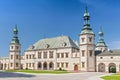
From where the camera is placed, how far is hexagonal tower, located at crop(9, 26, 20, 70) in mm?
86312

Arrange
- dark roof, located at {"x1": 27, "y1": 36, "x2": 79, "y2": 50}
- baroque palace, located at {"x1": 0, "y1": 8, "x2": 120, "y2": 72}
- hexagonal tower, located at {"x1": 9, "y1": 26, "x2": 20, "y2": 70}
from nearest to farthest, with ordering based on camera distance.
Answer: baroque palace, located at {"x1": 0, "y1": 8, "x2": 120, "y2": 72}, dark roof, located at {"x1": 27, "y1": 36, "x2": 79, "y2": 50}, hexagonal tower, located at {"x1": 9, "y1": 26, "x2": 20, "y2": 70}

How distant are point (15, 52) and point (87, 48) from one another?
32.7 m

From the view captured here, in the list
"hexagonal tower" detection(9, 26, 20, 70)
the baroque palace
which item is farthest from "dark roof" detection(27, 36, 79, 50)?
"hexagonal tower" detection(9, 26, 20, 70)

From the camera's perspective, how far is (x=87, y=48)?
65.1 meters

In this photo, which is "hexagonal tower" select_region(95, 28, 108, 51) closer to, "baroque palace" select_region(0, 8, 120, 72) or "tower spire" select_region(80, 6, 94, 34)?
"baroque palace" select_region(0, 8, 120, 72)

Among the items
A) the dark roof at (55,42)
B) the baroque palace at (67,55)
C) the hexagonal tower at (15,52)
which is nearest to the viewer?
the baroque palace at (67,55)

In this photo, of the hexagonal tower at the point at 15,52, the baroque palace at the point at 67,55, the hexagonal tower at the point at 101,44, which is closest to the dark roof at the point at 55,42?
the baroque palace at the point at 67,55

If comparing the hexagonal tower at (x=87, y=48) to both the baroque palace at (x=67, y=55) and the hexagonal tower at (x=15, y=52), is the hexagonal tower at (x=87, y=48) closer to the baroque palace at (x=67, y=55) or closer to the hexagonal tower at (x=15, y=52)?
the baroque palace at (x=67, y=55)

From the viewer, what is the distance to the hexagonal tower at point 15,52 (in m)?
86.3

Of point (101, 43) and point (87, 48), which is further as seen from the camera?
point (101, 43)

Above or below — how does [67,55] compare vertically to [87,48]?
below

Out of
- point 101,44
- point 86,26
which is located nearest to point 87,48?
point 86,26

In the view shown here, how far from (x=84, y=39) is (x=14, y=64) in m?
33.2

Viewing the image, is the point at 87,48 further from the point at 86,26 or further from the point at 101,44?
the point at 101,44
